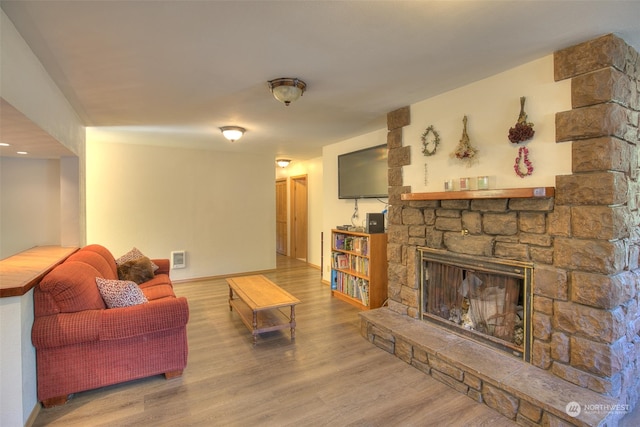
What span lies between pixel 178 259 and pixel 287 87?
13.0ft

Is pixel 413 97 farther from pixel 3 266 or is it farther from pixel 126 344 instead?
pixel 3 266

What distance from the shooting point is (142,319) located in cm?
231

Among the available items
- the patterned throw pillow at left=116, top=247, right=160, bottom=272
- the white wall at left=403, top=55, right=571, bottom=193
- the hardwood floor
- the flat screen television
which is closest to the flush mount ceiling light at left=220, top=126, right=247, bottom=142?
the flat screen television

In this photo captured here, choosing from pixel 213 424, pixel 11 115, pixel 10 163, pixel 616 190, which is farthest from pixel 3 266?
pixel 616 190

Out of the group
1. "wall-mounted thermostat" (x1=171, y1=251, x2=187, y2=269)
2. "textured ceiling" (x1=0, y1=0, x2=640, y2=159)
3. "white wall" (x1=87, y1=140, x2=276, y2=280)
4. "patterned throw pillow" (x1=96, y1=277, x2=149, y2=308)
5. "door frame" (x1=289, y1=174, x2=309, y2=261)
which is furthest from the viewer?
"door frame" (x1=289, y1=174, x2=309, y2=261)

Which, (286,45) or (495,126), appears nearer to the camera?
(286,45)

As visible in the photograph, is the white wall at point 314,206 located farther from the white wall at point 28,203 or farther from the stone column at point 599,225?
the stone column at point 599,225

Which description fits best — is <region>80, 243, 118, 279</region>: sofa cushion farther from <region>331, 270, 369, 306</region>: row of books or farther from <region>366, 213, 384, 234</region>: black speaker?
<region>366, 213, 384, 234</region>: black speaker

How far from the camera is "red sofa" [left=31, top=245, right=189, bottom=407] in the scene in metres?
2.09

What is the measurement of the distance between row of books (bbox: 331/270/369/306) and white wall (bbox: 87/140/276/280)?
1.94 m

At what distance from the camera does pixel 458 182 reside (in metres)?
2.70

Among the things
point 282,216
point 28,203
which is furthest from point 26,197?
point 282,216

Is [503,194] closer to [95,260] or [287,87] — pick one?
[287,87]

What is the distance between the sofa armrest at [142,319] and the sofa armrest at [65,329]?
0.06m
